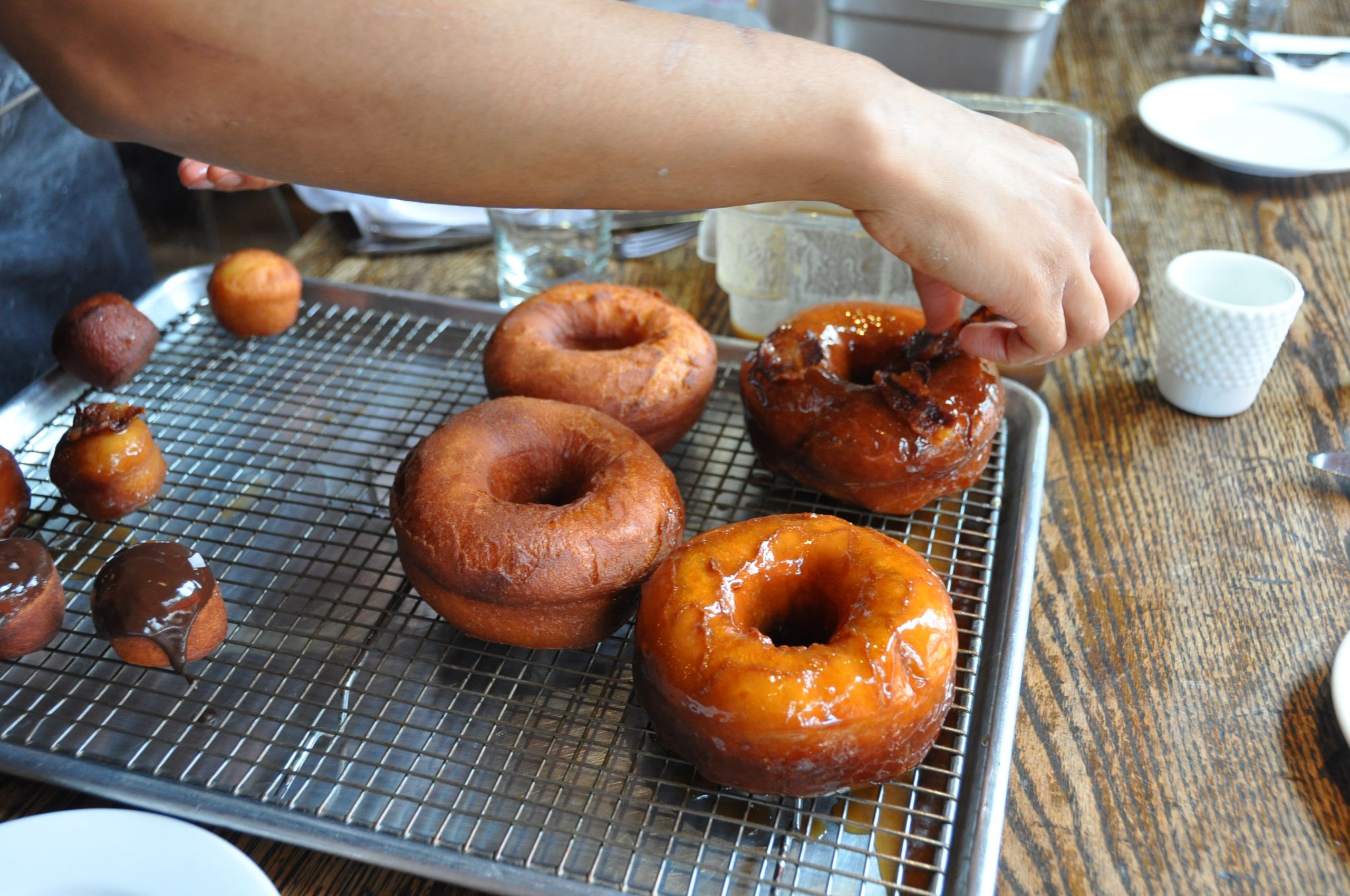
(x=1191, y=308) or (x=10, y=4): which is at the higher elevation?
(x=10, y=4)

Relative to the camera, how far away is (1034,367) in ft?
6.70

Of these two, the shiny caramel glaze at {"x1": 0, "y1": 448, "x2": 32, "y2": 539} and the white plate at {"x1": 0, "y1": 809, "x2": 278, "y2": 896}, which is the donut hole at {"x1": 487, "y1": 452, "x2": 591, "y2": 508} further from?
the shiny caramel glaze at {"x1": 0, "y1": 448, "x2": 32, "y2": 539}

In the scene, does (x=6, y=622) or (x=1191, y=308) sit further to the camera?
(x=1191, y=308)

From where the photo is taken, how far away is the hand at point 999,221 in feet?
4.25

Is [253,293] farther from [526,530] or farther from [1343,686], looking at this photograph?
[1343,686]

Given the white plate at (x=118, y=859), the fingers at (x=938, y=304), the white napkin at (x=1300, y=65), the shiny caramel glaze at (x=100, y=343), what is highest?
the fingers at (x=938, y=304)

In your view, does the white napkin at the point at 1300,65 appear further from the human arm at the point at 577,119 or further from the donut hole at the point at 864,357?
the human arm at the point at 577,119

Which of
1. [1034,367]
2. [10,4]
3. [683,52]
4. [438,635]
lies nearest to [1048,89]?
[1034,367]

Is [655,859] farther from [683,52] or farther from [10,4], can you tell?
[10,4]

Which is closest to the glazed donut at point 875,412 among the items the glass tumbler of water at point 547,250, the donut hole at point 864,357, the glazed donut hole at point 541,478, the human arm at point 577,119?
the donut hole at point 864,357

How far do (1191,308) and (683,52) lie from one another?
1.19 meters

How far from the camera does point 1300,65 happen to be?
129 inches

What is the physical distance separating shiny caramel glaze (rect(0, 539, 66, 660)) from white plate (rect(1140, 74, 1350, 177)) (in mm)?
2867

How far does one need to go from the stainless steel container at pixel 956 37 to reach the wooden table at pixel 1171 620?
632 mm
